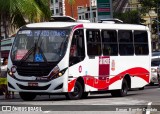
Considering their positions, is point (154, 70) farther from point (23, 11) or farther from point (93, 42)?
point (93, 42)

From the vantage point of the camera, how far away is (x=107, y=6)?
1763 inches

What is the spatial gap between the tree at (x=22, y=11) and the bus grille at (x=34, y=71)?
27.1ft

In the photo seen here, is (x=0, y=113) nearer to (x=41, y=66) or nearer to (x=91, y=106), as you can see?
(x=91, y=106)

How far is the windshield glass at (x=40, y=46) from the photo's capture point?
2216 centimetres

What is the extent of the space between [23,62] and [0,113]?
5662mm

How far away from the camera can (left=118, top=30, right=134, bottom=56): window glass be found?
85.3 ft

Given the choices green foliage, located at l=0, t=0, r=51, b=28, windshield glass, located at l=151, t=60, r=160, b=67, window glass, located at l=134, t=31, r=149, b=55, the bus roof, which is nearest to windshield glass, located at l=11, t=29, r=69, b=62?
the bus roof

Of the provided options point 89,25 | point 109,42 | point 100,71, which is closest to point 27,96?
point 100,71

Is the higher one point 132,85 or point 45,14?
point 45,14

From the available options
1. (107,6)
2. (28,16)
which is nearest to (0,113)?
(28,16)

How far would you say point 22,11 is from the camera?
30797 mm

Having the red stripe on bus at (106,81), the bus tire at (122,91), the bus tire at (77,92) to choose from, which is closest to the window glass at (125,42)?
the red stripe on bus at (106,81)

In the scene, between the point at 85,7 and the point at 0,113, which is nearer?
the point at 0,113

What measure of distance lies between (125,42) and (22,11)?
22.0 feet
